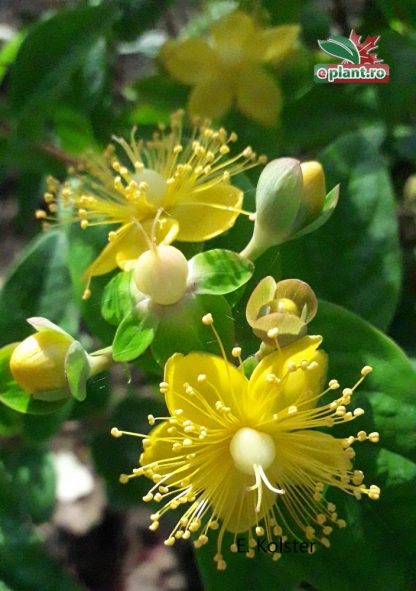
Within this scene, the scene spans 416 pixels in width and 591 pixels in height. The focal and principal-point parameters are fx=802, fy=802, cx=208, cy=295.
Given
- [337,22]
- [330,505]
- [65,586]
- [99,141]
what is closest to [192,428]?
[330,505]

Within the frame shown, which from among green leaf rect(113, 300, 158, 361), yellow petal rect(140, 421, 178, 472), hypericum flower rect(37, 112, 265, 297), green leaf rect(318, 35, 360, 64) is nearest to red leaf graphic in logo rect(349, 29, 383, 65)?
green leaf rect(318, 35, 360, 64)

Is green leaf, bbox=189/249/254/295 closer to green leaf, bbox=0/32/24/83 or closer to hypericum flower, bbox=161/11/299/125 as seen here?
hypericum flower, bbox=161/11/299/125

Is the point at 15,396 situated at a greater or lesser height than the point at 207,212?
lesser

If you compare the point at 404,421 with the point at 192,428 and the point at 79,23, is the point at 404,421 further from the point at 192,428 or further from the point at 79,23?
the point at 79,23

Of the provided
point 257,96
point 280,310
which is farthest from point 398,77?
point 280,310

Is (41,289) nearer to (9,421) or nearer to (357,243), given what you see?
(9,421)

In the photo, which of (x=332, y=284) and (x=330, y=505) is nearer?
(x=330, y=505)
